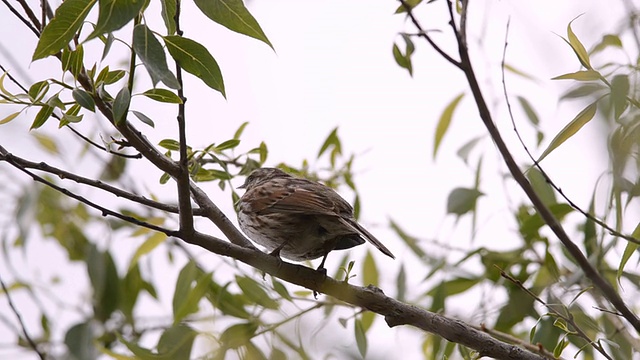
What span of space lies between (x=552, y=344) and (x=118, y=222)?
8.38ft

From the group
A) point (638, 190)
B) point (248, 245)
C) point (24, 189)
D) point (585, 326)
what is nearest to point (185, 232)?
point (248, 245)

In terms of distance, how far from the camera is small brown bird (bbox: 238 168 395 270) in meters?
3.53

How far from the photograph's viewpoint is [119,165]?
4863 mm

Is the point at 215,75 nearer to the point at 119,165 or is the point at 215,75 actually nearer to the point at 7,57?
the point at 7,57

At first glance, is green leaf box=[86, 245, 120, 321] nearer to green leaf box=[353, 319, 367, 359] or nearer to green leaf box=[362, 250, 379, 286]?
green leaf box=[362, 250, 379, 286]

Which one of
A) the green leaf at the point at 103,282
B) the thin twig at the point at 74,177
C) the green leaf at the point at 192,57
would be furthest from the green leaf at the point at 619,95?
the green leaf at the point at 103,282

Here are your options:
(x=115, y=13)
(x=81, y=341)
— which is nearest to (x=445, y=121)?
(x=81, y=341)

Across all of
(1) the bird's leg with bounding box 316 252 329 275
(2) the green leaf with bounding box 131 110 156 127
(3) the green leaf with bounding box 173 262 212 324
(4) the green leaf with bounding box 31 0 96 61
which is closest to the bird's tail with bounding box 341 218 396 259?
(1) the bird's leg with bounding box 316 252 329 275

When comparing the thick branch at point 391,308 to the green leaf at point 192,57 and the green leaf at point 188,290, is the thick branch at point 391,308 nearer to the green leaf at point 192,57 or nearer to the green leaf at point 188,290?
the green leaf at point 192,57

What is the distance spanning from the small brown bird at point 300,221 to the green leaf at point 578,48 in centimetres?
112

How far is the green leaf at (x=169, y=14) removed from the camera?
233cm

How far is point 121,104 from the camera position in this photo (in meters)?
2.24

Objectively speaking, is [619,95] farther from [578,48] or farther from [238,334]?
[238,334]

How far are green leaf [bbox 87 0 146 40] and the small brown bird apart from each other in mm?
1455
